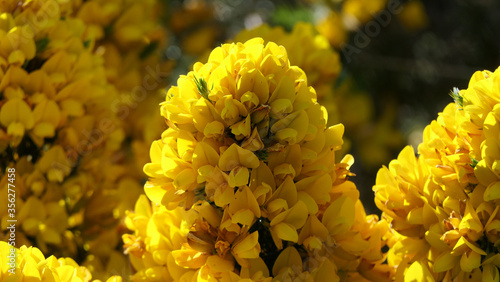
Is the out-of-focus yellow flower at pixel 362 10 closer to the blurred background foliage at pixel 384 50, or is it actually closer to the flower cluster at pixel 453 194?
the blurred background foliage at pixel 384 50

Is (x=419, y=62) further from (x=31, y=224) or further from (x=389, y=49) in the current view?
(x=31, y=224)

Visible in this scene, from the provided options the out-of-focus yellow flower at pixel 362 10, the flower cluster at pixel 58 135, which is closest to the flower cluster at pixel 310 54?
the flower cluster at pixel 58 135

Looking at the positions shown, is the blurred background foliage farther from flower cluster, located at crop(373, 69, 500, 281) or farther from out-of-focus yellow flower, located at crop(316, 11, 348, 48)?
flower cluster, located at crop(373, 69, 500, 281)

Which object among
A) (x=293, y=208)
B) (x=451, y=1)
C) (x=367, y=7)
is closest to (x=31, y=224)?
(x=293, y=208)

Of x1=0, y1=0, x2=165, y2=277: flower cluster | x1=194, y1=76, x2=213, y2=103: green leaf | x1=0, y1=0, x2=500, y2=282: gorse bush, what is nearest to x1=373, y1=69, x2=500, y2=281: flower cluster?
x1=0, y1=0, x2=500, y2=282: gorse bush

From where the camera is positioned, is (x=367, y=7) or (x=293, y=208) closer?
(x=293, y=208)

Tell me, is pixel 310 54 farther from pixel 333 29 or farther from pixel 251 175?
pixel 333 29
